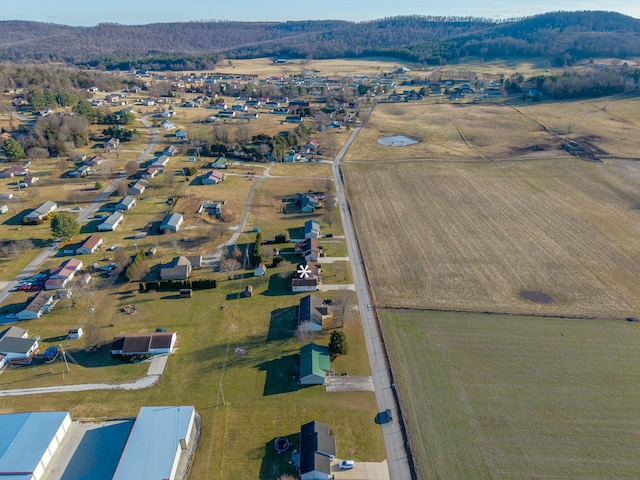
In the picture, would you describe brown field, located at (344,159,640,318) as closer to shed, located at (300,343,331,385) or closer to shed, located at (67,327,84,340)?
shed, located at (300,343,331,385)

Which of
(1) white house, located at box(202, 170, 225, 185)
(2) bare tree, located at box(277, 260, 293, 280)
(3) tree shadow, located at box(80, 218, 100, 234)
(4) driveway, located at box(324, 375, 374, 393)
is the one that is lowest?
(4) driveway, located at box(324, 375, 374, 393)

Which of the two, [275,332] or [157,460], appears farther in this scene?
[275,332]

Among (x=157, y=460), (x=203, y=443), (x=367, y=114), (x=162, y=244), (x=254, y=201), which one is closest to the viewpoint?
(x=157, y=460)

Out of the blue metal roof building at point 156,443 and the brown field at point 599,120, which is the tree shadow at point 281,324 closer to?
the blue metal roof building at point 156,443

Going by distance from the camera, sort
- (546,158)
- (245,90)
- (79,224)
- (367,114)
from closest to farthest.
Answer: (79,224) < (546,158) < (367,114) < (245,90)

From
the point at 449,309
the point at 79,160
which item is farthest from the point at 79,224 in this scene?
the point at 449,309

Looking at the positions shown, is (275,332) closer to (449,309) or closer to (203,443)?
(203,443)

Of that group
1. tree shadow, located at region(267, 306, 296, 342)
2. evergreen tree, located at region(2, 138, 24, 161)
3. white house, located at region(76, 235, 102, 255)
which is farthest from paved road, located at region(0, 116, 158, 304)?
tree shadow, located at region(267, 306, 296, 342)
